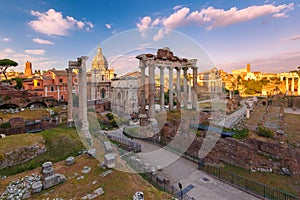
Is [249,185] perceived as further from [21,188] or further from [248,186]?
[21,188]

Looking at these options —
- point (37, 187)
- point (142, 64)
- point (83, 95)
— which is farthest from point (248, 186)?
point (142, 64)

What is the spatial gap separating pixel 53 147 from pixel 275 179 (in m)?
15.2

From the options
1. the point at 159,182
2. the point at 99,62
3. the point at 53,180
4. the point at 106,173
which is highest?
the point at 99,62

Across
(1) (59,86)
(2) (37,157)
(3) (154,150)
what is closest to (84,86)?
(2) (37,157)

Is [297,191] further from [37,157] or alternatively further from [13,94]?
[13,94]

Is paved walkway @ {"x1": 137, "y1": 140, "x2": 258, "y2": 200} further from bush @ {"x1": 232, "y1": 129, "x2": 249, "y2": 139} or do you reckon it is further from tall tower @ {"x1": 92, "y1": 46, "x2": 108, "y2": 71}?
tall tower @ {"x1": 92, "y1": 46, "x2": 108, "y2": 71}

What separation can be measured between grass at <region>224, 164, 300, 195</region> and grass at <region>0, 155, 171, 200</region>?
6.57 m

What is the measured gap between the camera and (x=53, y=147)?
42.0 feet

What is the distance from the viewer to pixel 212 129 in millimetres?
14883

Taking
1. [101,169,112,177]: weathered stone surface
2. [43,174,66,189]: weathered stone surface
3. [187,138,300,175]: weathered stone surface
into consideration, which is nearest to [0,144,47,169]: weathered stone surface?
[43,174,66,189]: weathered stone surface

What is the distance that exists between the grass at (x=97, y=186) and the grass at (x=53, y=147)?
3.70 ft

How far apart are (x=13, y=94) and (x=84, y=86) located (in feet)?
78.6

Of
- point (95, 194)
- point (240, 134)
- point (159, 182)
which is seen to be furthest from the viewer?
point (240, 134)

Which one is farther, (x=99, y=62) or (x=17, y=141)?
(x=99, y=62)
